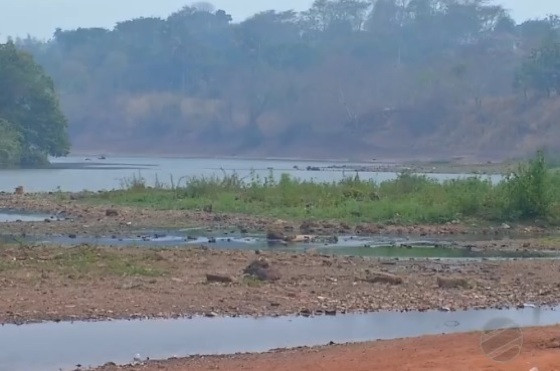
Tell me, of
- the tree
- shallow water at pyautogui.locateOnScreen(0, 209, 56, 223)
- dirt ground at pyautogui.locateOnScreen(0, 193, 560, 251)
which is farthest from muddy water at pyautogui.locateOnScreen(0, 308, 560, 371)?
the tree

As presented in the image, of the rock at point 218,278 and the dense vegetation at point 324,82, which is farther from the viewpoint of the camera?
the dense vegetation at point 324,82

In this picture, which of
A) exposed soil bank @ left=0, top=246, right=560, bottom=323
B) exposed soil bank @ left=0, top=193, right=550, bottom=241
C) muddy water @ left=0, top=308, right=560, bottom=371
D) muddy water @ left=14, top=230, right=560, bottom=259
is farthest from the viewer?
exposed soil bank @ left=0, top=193, right=550, bottom=241

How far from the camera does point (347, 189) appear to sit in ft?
109

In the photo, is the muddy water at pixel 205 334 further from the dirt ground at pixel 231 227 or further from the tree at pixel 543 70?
the tree at pixel 543 70

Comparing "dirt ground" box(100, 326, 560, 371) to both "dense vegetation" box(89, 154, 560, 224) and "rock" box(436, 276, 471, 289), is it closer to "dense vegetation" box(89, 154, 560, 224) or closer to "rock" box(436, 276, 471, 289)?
"rock" box(436, 276, 471, 289)

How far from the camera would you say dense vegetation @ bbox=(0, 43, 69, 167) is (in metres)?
73.4

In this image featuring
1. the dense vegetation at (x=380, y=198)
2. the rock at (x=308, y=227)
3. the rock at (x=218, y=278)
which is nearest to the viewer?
the rock at (x=218, y=278)

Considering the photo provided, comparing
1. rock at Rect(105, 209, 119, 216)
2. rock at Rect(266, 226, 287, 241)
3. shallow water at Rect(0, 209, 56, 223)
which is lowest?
shallow water at Rect(0, 209, 56, 223)

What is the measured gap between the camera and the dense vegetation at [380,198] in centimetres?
2891

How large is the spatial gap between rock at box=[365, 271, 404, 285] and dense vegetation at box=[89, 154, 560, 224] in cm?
1105

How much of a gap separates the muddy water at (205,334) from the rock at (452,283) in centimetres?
179

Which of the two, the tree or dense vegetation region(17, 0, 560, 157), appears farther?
dense vegetation region(17, 0, 560, 157)

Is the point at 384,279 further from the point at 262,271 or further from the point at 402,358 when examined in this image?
the point at 402,358

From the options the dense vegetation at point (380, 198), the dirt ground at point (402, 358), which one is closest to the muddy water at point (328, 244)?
the dense vegetation at point (380, 198)
